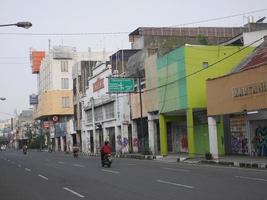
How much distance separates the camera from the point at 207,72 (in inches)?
1506

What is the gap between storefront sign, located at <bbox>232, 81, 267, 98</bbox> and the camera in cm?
2891

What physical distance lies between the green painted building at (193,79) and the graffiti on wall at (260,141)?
4.31 m

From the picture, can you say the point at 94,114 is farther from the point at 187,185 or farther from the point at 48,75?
the point at 187,185

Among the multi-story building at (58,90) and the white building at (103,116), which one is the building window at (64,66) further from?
the white building at (103,116)

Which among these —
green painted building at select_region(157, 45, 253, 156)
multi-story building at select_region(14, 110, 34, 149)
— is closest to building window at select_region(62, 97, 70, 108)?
multi-story building at select_region(14, 110, 34, 149)

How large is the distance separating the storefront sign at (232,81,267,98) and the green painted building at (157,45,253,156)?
6.54 m

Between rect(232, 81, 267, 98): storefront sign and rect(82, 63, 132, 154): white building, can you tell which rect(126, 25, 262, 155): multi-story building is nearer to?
rect(82, 63, 132, 154): white building

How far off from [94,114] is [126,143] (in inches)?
596

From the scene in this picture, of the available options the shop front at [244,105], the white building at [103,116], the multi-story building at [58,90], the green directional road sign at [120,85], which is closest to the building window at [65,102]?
the multi-story building at [58,90]

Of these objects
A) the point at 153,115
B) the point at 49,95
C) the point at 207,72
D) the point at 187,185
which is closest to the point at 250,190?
the point at 187,185

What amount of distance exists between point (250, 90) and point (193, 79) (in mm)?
8509

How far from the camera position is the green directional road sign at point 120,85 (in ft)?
157

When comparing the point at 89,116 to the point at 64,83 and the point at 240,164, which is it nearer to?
the point at 64,83

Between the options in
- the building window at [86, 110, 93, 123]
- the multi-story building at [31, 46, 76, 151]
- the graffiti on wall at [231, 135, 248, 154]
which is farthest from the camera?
the multi-story building at [31, 46, 76, 151]
